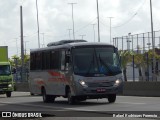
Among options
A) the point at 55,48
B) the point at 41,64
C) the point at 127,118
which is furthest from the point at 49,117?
the point at 41,64

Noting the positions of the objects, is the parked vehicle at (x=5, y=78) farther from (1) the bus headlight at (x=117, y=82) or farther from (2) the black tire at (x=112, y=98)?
(1) the bus headlight at (x=117, y=82)

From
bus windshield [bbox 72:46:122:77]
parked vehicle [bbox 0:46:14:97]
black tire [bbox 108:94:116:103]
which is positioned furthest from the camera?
parked vehicle [bbox 0:46:14:97]

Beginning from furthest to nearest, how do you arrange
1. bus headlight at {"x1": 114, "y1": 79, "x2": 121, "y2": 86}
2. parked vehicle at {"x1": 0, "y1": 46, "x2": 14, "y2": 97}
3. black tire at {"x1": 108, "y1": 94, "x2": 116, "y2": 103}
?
parked vehicle at {"x1": 0, "y1": 46, "x2": 14, "y2": 97} < black tire at {"x1": 108, "y1": 94, "x2": 116, "y2": 103} < bus headlight at {"x1": 114, "y1": 79, "x2": 121, "y2": 86}

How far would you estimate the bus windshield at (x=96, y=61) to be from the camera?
2653cm

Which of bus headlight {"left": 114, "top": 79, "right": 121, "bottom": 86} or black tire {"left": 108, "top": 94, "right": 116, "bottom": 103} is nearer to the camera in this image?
bus headlight {"left": 114, "top": 79, "right": 121, "bottom": 86}

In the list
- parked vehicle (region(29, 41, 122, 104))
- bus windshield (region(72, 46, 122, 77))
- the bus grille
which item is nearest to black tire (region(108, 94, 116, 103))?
parked vehicle (region(29, 41, 122, 104))

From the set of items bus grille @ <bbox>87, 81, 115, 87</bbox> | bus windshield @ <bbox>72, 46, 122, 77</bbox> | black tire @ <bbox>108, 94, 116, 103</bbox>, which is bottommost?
black tire @ <bbox>108, 94, 116, 103</bbox>

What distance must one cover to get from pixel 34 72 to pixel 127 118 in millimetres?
15885

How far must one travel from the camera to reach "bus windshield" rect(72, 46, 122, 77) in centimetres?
2653

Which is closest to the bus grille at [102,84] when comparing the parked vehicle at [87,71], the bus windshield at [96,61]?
the parked vehicle at [87,71]

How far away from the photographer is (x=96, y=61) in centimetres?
2680

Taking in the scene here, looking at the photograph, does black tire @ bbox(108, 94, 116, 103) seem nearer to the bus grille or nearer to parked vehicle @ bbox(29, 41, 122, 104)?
parked vehicle @ bbox(29, 41, 122, 104)

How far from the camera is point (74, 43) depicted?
1089 inches

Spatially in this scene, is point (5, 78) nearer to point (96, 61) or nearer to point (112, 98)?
point (112, 98)
